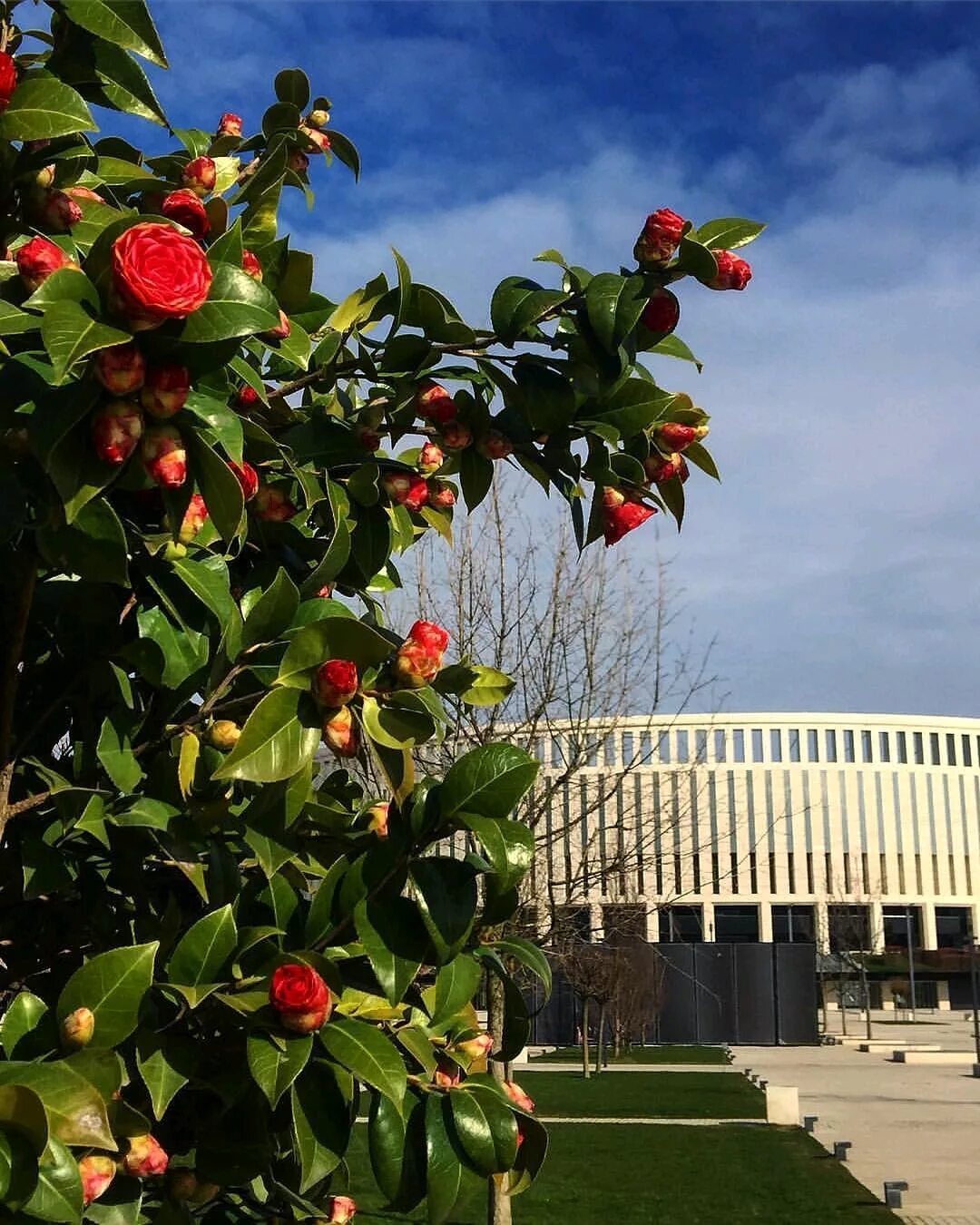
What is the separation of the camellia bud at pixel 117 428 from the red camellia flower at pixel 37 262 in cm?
32

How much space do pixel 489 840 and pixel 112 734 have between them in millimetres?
625

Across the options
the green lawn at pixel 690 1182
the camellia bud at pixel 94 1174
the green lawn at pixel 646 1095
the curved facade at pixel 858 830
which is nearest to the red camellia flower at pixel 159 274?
the camellia bud at pixel 94 1174

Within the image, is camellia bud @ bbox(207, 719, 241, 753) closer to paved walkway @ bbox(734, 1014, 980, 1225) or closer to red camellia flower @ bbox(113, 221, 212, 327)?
red camellia flower @ bbox(113, 221, 212, 327)

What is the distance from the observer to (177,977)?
190cm

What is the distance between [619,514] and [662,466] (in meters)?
0.12

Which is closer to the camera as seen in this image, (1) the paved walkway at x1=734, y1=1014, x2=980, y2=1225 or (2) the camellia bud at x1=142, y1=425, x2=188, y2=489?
→ (2) the camellia bud at x1=142, y1=425, x2=188, y2=489

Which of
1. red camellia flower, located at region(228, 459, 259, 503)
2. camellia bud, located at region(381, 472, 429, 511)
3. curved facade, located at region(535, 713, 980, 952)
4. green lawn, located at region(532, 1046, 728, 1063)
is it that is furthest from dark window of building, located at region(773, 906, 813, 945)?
red camellia flower, located at region(228, 459, 259, 503)

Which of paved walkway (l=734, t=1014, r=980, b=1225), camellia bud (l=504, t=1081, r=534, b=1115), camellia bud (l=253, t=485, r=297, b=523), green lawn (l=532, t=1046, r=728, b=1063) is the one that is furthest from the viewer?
green lawn (l=532, t=1046, r=728, b=1063)

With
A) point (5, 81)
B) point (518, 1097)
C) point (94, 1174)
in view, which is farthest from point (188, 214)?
point (518, 1097)

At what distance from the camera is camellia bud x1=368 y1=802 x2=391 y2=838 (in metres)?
2.21

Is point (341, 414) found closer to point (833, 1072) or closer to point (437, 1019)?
point (437, 1019)

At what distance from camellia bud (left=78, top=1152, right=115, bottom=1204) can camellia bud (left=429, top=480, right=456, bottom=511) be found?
4.74 feet

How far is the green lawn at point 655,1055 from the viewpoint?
113ft

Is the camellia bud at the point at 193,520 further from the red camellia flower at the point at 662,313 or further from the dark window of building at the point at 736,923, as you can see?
the dark window of building at the point at 736,923
